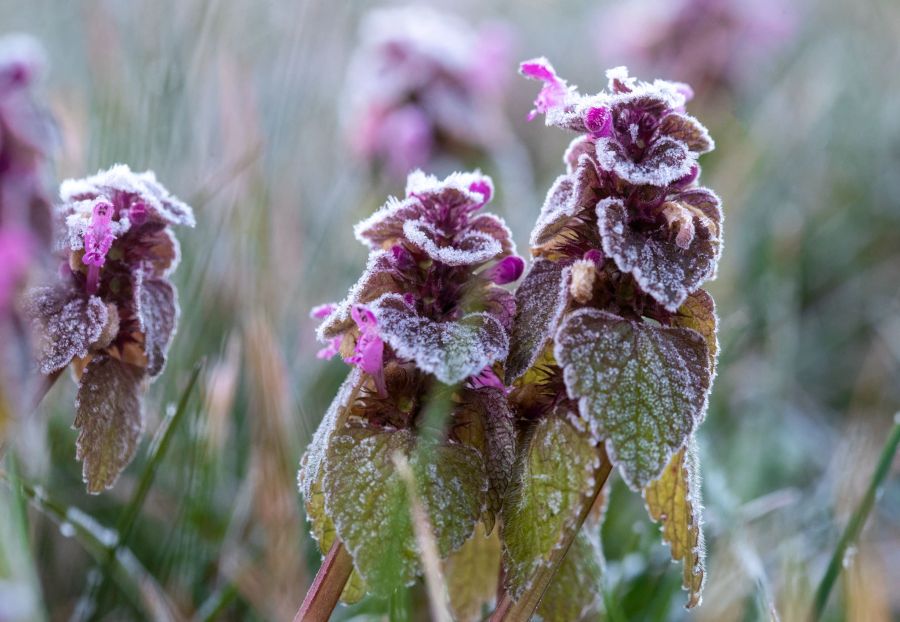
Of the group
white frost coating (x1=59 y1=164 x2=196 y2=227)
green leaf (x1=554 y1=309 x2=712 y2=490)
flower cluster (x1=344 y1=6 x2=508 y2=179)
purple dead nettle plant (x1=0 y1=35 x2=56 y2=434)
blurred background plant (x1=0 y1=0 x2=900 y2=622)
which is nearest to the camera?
purple dead nettle plant (x1=0 y1=35 x2=56 y2=434)

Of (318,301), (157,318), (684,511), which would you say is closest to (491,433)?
(684,511)

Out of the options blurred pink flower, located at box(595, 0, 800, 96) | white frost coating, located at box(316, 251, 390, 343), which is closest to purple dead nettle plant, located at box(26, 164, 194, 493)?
white frost coating, located at box(316, 251, 390, 343)

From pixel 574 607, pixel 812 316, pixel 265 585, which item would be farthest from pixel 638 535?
pixel 812 316

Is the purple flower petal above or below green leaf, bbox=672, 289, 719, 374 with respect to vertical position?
above

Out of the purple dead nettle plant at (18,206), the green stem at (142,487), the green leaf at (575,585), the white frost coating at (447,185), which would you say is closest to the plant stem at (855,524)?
the green leaf at (575,585)

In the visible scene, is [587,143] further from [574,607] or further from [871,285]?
[871,285]

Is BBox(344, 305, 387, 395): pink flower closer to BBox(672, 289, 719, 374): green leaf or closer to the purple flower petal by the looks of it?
the purple flower petal

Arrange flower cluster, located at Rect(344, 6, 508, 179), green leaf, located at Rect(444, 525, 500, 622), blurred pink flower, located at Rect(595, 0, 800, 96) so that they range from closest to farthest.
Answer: green leaf, located at Rect(444, 525, 500, 622)
flower cluster, located at Rect(344, 6, 508, 179)
blurred pink flower, located at Rect(595, 0, 800, 96)

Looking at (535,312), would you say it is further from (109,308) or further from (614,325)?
(109,308)
